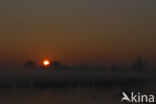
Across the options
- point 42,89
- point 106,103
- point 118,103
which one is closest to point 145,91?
point 118,103

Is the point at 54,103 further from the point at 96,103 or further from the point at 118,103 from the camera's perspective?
the point at 118,103

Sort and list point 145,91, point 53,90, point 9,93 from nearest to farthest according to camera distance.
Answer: point 145,91, point 9,93, point 53,90

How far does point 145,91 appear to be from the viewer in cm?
5362

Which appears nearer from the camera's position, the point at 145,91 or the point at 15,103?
the point at 145,91

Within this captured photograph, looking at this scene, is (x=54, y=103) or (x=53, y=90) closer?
(x=54, y=103)

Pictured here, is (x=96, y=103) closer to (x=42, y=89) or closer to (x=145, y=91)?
(x=145, y=91)

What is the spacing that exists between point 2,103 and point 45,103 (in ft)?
29.2

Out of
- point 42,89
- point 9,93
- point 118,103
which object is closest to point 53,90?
point 42,89

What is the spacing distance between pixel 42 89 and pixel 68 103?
3960 centimetres

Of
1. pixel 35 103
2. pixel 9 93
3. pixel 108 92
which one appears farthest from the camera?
pixel 9 93

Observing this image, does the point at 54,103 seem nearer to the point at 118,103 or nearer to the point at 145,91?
the point at 118,103

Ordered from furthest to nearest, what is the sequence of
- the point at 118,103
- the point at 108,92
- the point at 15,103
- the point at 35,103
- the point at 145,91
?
the point at 108,92
the point at 35,103
the point at 15,103
the point at 118,103
the point at 145,91

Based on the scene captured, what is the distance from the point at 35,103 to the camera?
68.0 m

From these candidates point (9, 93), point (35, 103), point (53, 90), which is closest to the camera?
point (35, 103)
